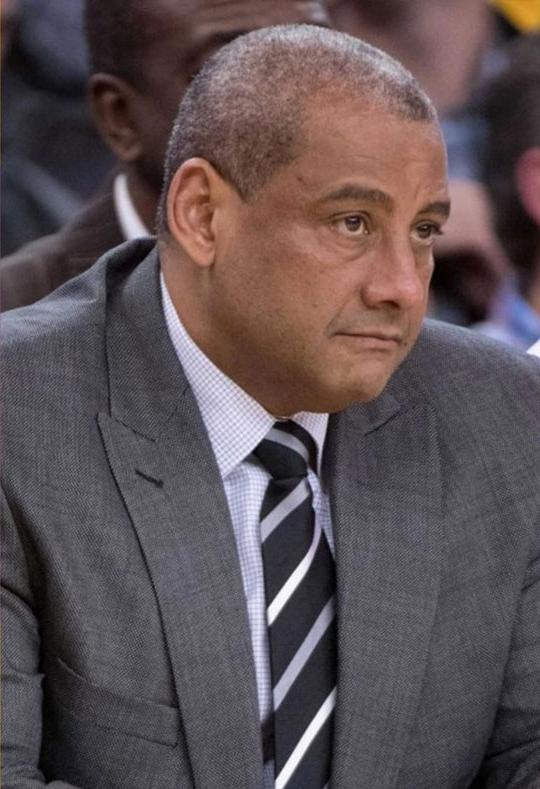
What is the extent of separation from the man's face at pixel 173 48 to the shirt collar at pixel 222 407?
702mm

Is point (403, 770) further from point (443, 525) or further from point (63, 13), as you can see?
point (63, 13)

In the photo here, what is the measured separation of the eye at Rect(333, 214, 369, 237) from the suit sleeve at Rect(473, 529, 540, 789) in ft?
1.66

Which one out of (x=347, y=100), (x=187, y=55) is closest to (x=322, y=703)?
(x=347, y=100)

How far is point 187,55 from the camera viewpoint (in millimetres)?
2730

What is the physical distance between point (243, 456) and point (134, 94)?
895 millimetres

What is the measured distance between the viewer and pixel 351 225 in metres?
1.97

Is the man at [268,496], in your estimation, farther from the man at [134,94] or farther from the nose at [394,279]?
the man at [134,94]

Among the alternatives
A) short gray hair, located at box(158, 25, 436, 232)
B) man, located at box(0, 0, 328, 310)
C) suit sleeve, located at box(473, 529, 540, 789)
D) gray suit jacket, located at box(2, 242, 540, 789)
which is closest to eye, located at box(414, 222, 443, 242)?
short gray hair, located at box(158, 25, 436, 232)

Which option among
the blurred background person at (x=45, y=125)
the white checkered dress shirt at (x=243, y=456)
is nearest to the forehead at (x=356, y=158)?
the white checkered dress shirt at (x=243, y=456)

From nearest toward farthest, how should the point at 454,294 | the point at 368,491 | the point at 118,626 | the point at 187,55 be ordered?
1. the point at 118,626
2. the point at 368,491
3. the point at 187,55
4. the point at 454,294

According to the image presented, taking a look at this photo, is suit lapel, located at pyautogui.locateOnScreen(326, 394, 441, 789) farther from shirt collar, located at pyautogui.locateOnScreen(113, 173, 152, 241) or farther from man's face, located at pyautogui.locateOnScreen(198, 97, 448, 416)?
shirt collar, located at pyautogui.locateOnScreen(113, 173, 152, 241)

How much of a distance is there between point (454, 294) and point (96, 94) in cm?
72

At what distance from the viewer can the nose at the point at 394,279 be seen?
6.37 feet

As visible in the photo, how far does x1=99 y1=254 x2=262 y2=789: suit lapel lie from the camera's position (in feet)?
6.36
